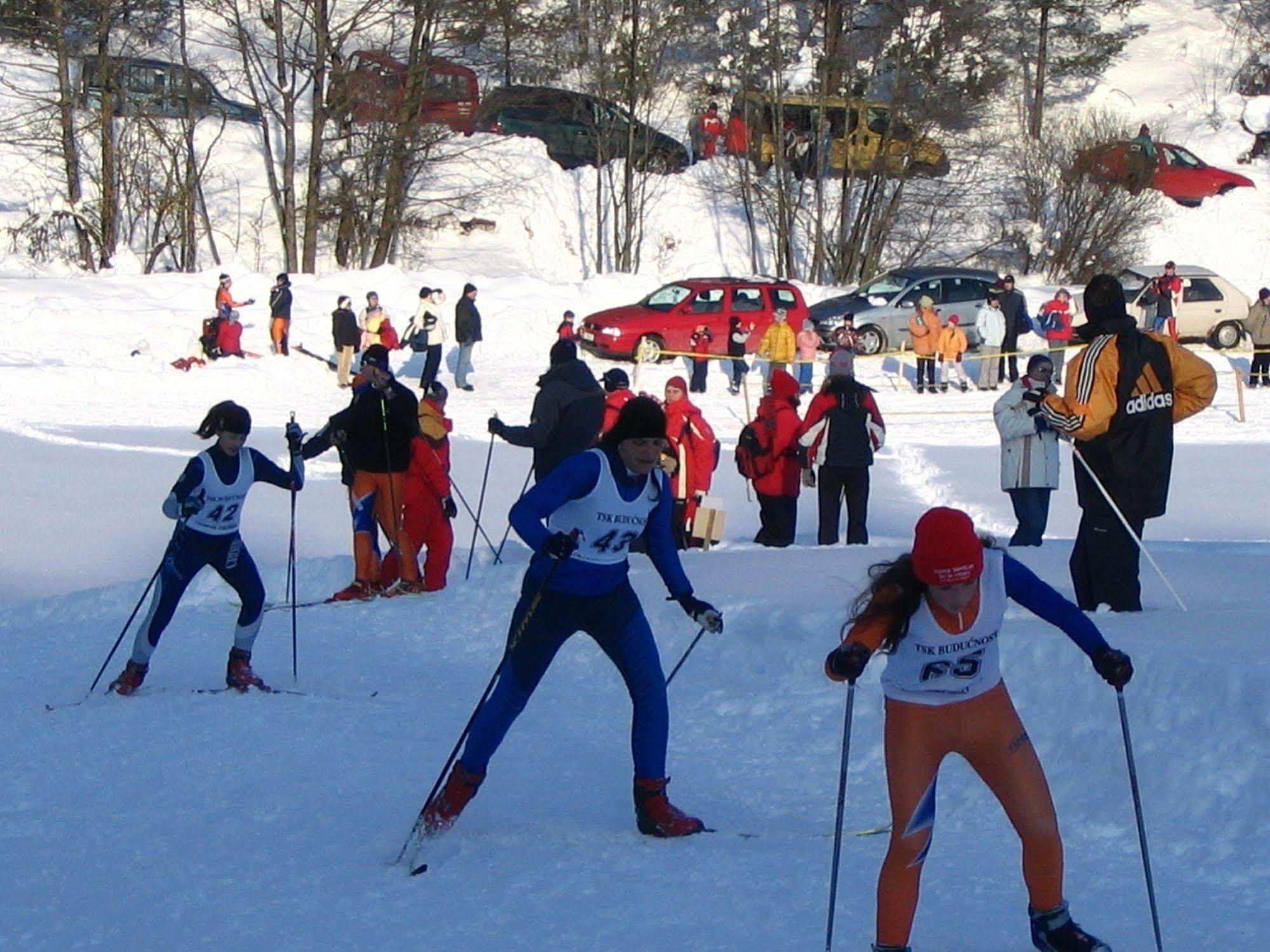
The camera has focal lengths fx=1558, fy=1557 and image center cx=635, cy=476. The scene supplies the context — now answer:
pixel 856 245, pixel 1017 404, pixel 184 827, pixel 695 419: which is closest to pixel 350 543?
pixel 695 419

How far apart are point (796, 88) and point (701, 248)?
4337 millimetres

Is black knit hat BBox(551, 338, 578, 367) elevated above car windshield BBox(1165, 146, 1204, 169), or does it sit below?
below

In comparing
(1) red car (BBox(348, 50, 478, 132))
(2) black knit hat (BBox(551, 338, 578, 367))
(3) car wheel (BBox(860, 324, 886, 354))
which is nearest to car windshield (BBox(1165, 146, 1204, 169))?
(3) car wheel (BBox(860, 324, 886, 354))

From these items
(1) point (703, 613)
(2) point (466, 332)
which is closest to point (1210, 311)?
(2) point (466, 332)

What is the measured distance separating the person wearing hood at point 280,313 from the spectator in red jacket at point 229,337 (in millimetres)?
581

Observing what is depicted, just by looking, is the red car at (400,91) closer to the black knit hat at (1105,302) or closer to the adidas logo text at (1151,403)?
the black knit hat at (1105,302)

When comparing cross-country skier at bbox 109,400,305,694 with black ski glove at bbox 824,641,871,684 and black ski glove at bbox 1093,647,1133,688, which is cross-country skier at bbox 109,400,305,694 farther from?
black ski glove at bbox 1093,647,1133,688

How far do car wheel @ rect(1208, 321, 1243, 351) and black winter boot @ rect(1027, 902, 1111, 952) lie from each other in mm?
22981

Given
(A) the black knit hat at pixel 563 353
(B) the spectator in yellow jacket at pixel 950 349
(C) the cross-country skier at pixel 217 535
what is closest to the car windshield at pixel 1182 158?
(B) the spectator in yellow jacket at pixel 950 349

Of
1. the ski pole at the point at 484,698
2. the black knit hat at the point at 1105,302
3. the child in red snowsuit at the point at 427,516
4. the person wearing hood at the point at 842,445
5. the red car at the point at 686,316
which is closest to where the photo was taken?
the ski pole at the point at 484,698

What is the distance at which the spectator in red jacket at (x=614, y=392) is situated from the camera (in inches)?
451

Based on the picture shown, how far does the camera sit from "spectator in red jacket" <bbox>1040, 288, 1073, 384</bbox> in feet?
74.2

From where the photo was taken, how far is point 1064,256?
105 ft

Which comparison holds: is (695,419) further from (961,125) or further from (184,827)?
Result: (961,125)
